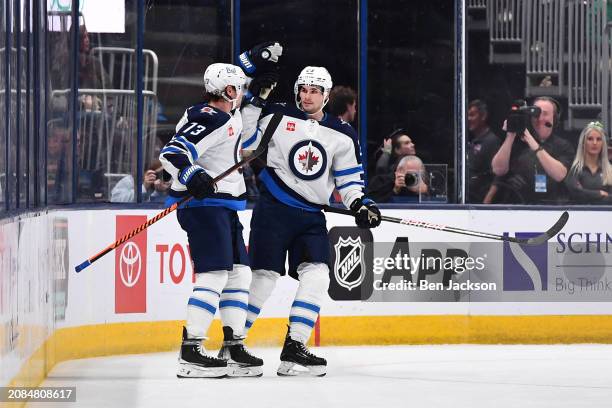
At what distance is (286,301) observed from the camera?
9.32 meters

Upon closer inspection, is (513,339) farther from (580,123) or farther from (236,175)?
(236,175)

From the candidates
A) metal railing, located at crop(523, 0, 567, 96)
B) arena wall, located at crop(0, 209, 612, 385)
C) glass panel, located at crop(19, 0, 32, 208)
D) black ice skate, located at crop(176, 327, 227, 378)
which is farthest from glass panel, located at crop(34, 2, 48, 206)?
metal railing, located at crop(523, 0, 567, 96)

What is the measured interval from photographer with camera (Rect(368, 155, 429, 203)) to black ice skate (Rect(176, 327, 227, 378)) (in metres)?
2.34

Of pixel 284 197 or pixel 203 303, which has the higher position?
pixel 284 197

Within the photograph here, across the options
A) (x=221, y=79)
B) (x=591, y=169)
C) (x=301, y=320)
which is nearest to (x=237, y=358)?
(x=301, y=320)

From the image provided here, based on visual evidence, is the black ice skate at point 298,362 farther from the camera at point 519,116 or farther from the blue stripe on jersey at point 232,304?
the camera at point 519,116

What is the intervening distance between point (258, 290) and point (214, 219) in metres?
0.50

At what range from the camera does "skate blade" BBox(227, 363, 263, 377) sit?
7742 mm

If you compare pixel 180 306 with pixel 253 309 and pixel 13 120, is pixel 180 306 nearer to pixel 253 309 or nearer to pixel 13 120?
pixel 253 309

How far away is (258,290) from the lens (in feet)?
26.0

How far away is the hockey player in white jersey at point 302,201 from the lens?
309 inches

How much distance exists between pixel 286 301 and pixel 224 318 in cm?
156

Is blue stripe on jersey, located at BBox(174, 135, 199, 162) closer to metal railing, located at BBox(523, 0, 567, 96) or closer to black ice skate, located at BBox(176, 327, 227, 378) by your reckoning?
black ice skate, located at BBox(176, 327, 227, 378)

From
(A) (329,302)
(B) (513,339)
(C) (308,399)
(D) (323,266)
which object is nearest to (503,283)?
(B) (513,339)
